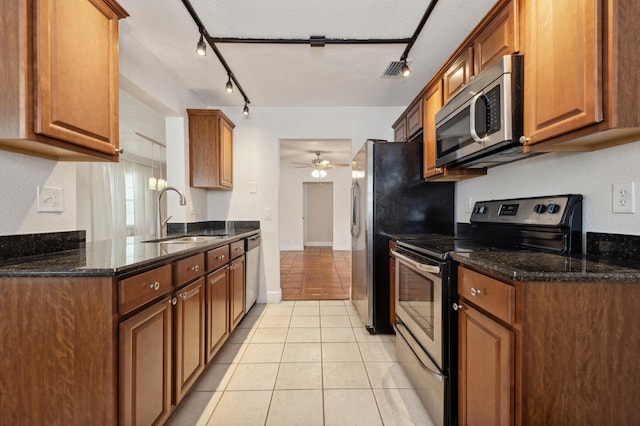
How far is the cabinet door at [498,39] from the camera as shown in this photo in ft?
4.58

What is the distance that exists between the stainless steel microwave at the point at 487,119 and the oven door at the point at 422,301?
0.71m

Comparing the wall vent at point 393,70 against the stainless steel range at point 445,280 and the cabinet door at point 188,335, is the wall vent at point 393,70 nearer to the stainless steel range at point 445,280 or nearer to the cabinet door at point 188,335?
the stainless steel range at point 445,280

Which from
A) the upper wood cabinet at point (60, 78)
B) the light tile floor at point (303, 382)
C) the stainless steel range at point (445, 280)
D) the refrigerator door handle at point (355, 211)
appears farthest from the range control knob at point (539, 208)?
the upper wood cabinet at point (60, 78)

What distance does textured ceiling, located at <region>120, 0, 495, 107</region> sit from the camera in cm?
190

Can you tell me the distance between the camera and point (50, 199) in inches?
59.2

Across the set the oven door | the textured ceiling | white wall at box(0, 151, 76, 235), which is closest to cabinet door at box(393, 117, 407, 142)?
the textured ceiling

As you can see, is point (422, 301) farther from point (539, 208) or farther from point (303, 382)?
point (303, 382)

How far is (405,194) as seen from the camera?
2686 mm

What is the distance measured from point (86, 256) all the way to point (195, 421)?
1.03 m

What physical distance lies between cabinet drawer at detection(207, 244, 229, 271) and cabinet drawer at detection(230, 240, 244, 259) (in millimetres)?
132

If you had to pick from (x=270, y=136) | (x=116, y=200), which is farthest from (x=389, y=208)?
(x=116, y=200)

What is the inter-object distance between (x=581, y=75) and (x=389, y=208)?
171 cm

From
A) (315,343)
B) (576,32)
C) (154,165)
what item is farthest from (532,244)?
(154,165)

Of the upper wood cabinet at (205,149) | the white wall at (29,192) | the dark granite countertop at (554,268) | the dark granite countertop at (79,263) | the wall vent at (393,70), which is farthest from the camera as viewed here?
the upper wood cabinet at (205,149)
